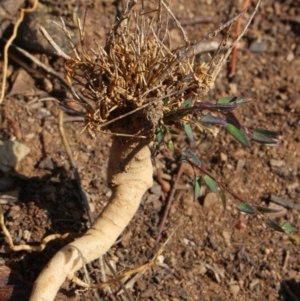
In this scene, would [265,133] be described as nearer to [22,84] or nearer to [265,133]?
[265,133]

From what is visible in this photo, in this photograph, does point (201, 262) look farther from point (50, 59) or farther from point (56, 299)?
point (50, 59)

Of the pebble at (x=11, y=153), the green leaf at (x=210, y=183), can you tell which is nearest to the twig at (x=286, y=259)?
the green leaf at (x=210, y=183)

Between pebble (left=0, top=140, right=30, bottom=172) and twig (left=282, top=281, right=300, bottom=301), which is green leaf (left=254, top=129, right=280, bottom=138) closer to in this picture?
twig (left=282, top=281, right=300, bottom=301)

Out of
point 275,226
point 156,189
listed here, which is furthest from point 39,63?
point 275,226

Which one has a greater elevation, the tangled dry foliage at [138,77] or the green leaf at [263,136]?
the tangled dry foliage at [138,77]

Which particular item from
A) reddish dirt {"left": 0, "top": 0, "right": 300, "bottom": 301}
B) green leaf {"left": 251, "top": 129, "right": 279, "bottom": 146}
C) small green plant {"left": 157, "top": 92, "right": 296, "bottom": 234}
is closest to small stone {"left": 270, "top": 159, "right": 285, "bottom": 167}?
reddish dirt {"left": 0, "top": 0, "right": 300, "bottom": 301}

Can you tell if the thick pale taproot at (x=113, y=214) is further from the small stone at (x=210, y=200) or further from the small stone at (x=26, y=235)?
the small stone at (x=210, y=200)
